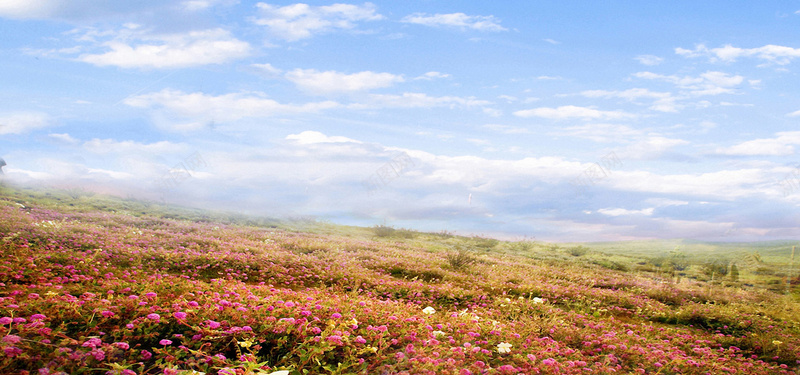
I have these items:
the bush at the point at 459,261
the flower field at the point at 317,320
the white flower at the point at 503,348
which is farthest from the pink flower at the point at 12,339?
the bush at the point at 459,261

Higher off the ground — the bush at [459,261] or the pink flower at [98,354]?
the pink flower at [98,354]

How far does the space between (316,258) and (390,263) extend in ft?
7.43

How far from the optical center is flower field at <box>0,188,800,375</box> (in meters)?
3.72

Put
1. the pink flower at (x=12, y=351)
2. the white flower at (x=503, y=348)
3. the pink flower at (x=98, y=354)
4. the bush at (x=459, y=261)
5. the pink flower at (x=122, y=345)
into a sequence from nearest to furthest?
1. the pink flower at (x=12, y=351)
2. the pink flower at (x=98, y=354)
3. the pink flower at (x=122, y=345)
4. the white flower at (x=503, y=348)
5. the bush at (x=459, y=261)

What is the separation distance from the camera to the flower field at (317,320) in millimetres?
3721

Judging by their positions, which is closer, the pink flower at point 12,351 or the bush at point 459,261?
the pink flower at point 12,351

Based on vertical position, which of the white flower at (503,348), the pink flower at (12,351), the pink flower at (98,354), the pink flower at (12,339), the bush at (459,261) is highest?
the pink flower at (12,339)

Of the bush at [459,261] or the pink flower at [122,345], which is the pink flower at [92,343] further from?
the bush at [459,261]

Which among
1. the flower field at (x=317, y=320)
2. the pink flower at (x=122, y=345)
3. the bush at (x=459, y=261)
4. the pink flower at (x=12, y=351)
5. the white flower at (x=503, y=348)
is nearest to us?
the pink flower at (x=12, y=351)

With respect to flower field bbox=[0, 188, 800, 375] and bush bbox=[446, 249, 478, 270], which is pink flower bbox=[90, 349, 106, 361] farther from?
bush bbox=[446, 249, 478, 270]

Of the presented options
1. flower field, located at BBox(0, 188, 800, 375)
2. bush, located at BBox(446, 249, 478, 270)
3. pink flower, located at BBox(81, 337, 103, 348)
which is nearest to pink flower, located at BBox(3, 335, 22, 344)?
flower field, located at BBox(0, 188, 800, 375)

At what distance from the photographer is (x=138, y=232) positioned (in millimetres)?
A: 13594

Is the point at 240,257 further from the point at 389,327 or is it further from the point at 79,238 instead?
the point at 389,327

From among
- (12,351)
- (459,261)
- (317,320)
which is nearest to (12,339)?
(12,351)
